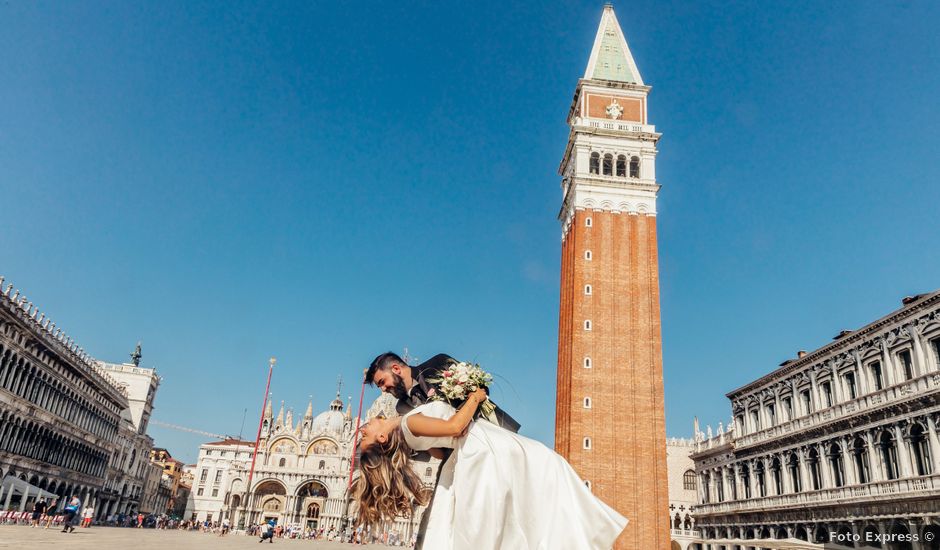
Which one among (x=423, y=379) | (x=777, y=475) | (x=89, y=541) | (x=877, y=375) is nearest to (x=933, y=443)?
(x=877, y=375)

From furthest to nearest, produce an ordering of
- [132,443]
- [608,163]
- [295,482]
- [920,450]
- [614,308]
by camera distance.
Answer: [295,482], [132,443], [608,163], [614,308], [920,450]

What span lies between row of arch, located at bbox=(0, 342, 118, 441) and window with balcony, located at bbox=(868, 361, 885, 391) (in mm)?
40453

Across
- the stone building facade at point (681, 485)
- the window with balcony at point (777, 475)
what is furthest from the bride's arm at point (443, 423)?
the stone building facade at point (681, 485)

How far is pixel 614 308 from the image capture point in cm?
3981

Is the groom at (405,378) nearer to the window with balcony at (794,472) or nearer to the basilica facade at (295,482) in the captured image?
the window with balcony at (794,472)

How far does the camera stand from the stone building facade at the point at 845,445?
2470 centimetres

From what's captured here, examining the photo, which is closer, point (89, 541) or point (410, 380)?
point (410, 380)

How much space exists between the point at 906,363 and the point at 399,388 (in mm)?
28197

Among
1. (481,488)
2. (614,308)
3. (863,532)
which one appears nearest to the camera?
(481,488)

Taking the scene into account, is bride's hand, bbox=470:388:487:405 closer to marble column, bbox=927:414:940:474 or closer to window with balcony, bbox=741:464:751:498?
marble column, bbox=927:414:940:474

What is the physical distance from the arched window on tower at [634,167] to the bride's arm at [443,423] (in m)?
40.6

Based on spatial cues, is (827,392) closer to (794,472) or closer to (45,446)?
(794,472)

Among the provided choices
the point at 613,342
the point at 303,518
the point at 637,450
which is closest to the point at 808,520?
the point at 637,450

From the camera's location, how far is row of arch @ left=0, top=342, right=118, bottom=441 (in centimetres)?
3316
